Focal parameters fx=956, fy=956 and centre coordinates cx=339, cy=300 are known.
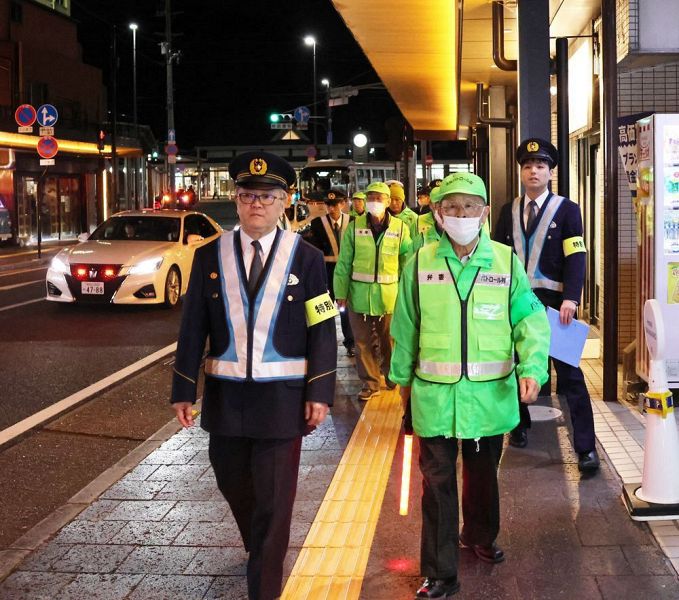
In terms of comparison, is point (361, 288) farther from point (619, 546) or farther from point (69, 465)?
point (619, 546)

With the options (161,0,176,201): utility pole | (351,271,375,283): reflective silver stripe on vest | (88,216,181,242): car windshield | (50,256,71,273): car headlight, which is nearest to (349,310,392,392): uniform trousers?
(351,271,375,283): reflective silver stripe on vest

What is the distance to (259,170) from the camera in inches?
160

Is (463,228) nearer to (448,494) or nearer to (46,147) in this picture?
(448,494)

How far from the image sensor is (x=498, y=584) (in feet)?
14.0

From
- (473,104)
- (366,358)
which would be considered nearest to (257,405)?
(366,358)

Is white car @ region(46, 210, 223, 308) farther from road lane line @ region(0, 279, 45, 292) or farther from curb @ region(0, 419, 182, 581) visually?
curb @ region(0, 419, 182, 581)

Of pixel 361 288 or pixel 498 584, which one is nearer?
pixel 498 584

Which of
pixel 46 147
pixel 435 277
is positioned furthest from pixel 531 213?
pixel 46 147

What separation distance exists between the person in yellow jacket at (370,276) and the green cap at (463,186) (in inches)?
159

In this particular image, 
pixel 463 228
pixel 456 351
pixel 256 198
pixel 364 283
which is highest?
pixel 256 198

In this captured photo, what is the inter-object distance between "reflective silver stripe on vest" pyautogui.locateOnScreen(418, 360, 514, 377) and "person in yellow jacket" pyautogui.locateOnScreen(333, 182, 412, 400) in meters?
4.18

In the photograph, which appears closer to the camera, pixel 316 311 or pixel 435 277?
pixel 316 311

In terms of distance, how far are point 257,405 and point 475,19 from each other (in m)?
8.43

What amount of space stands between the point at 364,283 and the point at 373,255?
0.26 meters
